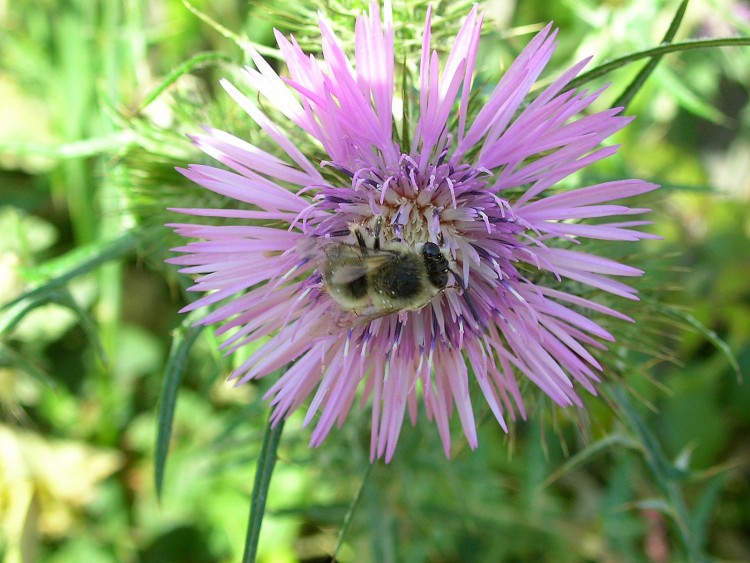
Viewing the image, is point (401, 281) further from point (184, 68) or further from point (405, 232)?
point (184, 68)

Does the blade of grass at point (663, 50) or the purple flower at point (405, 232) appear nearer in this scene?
the blade of grass at point (663, 50)

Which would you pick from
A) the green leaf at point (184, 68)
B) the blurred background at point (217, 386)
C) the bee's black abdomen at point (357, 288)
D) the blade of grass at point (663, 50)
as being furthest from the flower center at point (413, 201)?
the blurred background at point (217, 386)

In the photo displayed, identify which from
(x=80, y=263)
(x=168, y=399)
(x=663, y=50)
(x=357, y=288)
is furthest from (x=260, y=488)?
(x=663, y=50)

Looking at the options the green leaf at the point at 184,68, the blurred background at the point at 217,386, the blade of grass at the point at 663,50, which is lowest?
the blurred background at the point at 217,386

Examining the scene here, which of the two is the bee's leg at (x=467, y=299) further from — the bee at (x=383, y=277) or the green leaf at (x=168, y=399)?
the green leaf at (x=168, y=399)

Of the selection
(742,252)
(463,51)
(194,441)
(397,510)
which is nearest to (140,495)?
(194,441)

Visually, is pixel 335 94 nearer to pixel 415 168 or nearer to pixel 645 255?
pixel 415 168

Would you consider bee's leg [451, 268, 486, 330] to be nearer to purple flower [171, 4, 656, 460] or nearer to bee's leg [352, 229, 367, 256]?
purple flower [171, 4, 656, 460]
